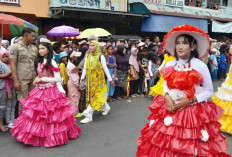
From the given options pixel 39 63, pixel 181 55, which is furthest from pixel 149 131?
pixel 39 63

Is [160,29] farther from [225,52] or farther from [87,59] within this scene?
[87,59]

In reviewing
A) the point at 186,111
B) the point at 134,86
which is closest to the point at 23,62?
the point at 186,111

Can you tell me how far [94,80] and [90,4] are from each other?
10.1m

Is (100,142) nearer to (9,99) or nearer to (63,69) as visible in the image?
(9,99)

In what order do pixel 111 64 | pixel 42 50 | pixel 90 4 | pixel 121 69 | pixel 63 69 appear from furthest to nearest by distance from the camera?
pixel 90 4 < pixel 121 69 < pixel 111 64 < pixel 63 69 < pixel 42 50

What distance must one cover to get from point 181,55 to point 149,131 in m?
1.01

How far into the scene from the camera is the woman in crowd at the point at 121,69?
9227 mm

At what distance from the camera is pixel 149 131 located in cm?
333

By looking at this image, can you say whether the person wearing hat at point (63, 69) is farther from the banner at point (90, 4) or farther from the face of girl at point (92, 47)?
the banner at point (90, 4)

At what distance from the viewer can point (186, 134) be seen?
3.01 meters

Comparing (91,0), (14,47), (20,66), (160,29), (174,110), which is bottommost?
(174,110)

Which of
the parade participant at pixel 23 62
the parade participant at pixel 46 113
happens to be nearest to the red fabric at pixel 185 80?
the parade participant at pixel 46 113

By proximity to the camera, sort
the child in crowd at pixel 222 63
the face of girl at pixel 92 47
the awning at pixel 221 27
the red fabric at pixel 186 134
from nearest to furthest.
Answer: the red fabric at pixel 186 134 < the face of girl at pixel 92 47 < the child in crowd at pixel 222 63 < the awning at pixel 221 27

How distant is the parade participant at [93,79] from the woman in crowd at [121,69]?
2.68 metres
